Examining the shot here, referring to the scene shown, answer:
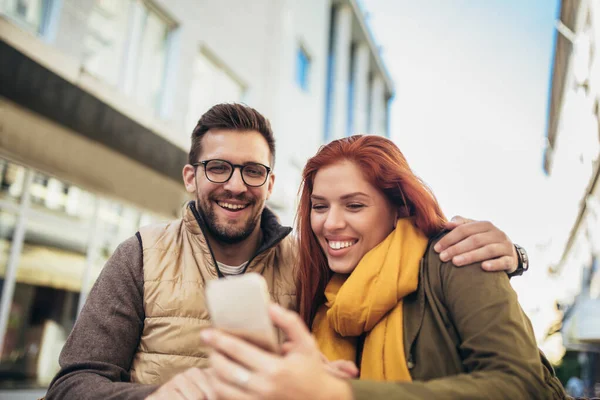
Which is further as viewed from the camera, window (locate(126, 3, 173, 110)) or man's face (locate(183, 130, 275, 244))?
window (locate(126, 3, 173, 110))

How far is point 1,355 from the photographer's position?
18.8 ft

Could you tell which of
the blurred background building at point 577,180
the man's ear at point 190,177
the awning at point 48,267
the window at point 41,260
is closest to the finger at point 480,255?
the man's ear at point 190,177

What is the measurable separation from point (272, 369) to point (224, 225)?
155cm

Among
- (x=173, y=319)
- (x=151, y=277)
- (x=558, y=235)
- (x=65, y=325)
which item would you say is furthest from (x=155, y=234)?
(x=558, y=235)

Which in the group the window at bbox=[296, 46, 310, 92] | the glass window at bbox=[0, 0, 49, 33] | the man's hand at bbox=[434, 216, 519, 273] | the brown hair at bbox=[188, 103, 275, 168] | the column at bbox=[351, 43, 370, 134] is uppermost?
the column at bbox=[351, 43, 370, 134]

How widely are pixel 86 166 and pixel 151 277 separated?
16.9ft

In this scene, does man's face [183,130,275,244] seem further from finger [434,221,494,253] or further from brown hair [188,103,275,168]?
finger [434,221,494,253]

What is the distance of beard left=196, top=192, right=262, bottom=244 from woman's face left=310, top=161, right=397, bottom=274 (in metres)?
0.58

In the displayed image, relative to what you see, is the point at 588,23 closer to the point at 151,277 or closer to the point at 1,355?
the point at 151,277

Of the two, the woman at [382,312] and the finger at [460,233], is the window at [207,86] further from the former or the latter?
the finger at [460,233]

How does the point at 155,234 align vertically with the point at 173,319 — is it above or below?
above

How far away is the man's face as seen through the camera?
2.43 metres

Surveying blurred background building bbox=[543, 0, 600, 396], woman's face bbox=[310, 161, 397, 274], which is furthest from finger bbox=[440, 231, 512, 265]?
blurred background building bbox=[543, 0, 600, 396]

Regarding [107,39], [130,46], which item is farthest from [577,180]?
[107,39]
